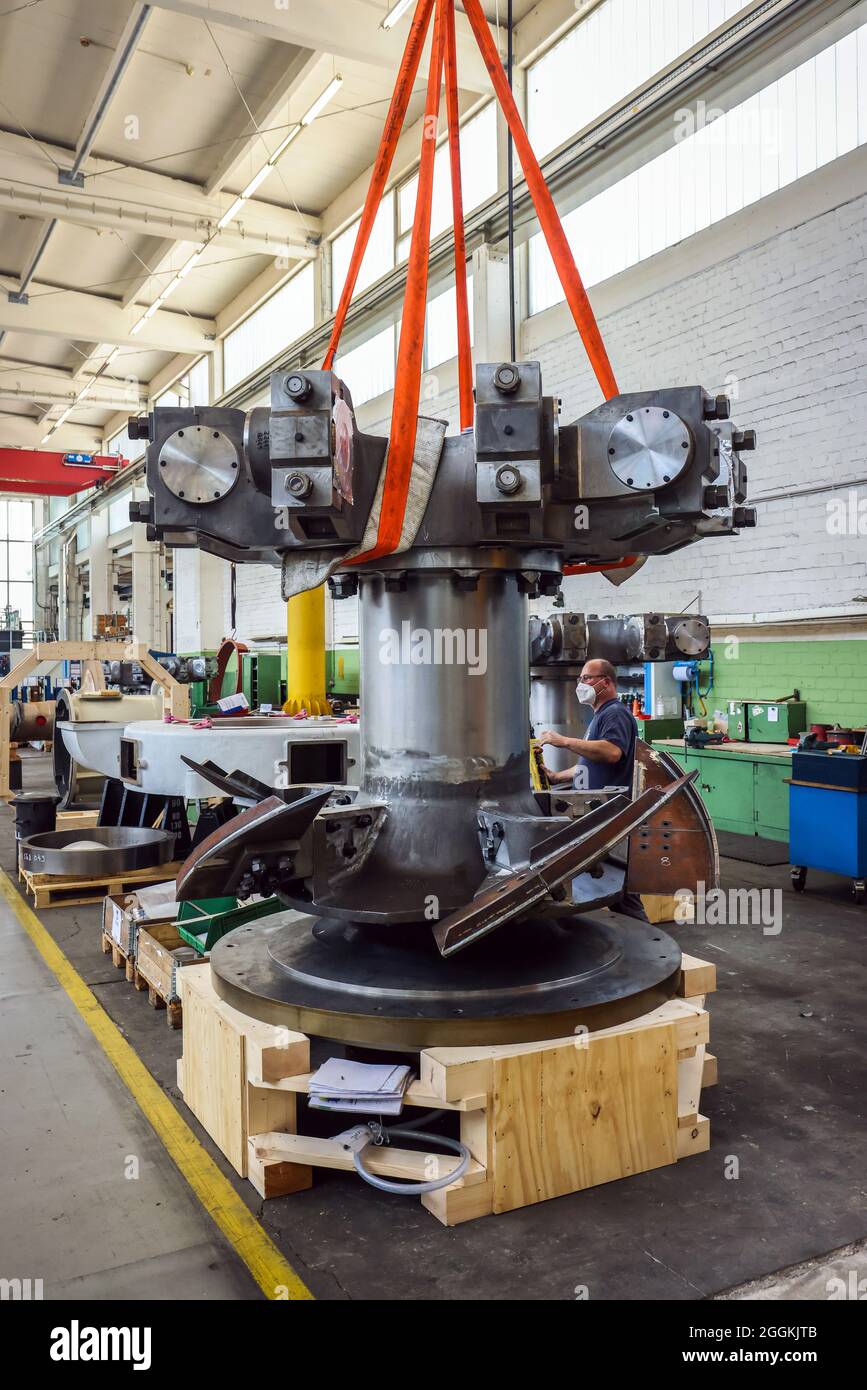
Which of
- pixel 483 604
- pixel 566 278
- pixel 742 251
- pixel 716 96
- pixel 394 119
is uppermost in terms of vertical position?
pixel 716 96

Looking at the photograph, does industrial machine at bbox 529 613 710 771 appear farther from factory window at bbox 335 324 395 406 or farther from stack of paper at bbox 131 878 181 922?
factory window at bbox 335 324 395 406

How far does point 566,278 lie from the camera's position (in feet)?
7.91

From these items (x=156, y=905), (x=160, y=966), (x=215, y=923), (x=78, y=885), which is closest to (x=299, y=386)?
(x=215, y=923)

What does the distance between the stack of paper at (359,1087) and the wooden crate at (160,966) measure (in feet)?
3.98

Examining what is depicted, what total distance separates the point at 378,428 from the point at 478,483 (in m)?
10.2

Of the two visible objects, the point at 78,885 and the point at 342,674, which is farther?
the point at 342,674

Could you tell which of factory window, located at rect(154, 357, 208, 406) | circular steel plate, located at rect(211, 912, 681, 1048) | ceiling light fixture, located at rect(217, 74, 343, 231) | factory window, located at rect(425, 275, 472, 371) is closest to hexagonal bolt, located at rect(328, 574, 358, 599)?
circular steel plate, located at rect(211, 912, 681, 1048)

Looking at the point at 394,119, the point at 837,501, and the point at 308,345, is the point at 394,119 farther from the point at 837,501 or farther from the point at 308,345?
the point at 308,345

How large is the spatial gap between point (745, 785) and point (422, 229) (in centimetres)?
556

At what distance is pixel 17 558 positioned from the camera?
28.7 metres

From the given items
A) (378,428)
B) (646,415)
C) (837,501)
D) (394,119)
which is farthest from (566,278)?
(378,428)

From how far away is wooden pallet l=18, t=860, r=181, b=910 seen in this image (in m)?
5.27

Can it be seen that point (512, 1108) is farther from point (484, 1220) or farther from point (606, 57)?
point (606, 57)

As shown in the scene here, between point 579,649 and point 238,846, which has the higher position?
point 579,649
